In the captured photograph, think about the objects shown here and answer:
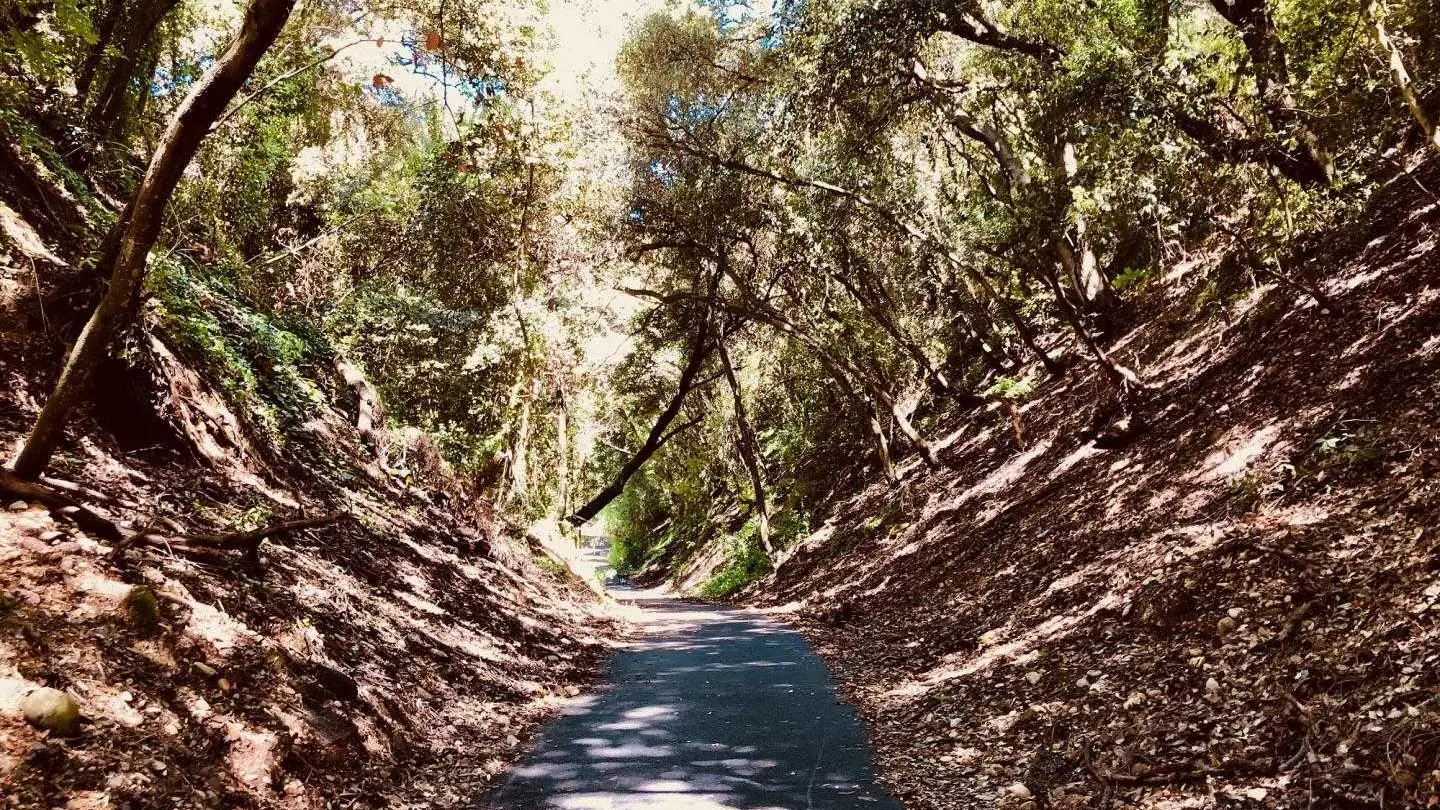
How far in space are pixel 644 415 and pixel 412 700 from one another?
69.6 ft

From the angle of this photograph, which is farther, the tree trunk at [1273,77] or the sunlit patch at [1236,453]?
the tree trunk at [1273,77]

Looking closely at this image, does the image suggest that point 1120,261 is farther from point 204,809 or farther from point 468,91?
point 204,809

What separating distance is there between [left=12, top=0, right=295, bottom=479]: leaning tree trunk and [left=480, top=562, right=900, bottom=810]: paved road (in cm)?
350

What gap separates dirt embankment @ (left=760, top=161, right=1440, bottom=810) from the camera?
446 cm

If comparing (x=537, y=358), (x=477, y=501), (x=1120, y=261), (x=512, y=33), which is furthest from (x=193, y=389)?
(x=1120, y=261)

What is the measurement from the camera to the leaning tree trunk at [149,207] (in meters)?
4.82

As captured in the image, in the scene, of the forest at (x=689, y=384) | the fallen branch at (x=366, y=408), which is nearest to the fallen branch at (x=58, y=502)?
the forest at (x=689, y=384)

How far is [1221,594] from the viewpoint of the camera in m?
6.20

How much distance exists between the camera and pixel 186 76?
41.6ft

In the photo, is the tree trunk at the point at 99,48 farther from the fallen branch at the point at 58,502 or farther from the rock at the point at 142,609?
the rock at the point at 142,609

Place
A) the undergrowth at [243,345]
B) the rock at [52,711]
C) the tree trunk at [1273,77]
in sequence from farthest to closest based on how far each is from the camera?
the tree trunk at [1273,77], the undergrowth at [243,345], the rock at [52,711]

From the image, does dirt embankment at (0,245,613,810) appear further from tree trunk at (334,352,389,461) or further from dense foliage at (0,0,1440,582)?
tree trunk at (334,352,389,461)

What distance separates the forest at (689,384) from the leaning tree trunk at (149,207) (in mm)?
27

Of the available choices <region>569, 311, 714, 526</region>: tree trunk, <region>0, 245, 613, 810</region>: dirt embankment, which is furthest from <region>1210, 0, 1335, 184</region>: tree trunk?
<region>569, 311, 714, 526</region>: tree trunk
